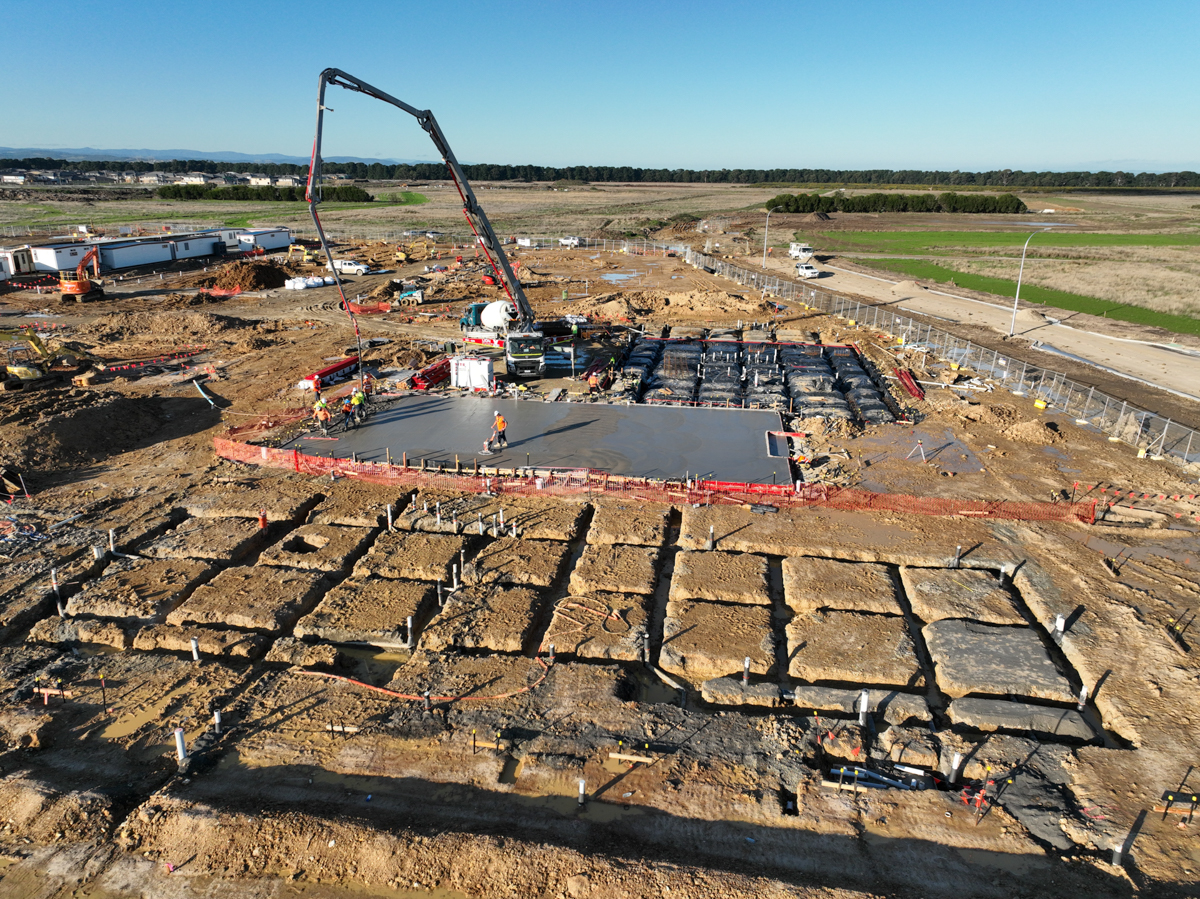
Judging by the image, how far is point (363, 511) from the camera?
1866 centimetres

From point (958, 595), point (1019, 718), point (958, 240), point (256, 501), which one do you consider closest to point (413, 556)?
point (256, 501)

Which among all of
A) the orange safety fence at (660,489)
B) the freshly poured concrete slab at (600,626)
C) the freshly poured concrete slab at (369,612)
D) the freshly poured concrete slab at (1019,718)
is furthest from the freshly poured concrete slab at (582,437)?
the freshly poured concrete slab at (1019,718)

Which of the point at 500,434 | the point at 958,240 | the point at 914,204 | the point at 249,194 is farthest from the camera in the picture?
the point at 249,194

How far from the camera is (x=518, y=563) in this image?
642 inches

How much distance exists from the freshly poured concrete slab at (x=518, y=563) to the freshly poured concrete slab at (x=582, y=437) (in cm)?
392

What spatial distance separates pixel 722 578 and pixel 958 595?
5.20 meters

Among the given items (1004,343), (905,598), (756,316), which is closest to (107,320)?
(756,316)

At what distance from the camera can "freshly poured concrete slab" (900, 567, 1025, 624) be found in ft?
47.5

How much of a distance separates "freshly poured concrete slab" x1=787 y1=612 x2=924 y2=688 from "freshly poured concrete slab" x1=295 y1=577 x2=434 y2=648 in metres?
7.97

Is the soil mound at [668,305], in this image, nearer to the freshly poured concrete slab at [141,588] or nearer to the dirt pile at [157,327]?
the dirt pile at [157,327]

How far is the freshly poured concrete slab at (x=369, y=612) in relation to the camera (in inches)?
553

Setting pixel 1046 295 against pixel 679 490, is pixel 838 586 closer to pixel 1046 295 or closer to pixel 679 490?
pixel 679 490

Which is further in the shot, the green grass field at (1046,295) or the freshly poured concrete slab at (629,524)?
the green grass field at (1046,295)

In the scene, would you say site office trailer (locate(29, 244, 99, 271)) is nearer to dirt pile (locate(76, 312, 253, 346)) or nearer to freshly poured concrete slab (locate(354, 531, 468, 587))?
dirt pile (locate(76, 312, 253, 346))
